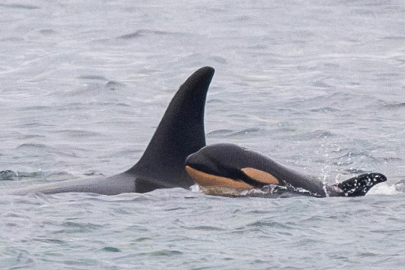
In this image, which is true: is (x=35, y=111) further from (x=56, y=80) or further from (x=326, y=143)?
(x=326, y=143)

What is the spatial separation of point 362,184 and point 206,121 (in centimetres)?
658

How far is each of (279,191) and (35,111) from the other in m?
8.18

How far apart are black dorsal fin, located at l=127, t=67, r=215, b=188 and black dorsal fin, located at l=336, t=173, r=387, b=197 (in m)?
1.87

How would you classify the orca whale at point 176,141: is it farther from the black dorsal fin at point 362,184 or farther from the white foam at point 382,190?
the white foam at point 382,190

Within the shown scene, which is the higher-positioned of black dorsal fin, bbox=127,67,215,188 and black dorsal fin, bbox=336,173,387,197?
black dorsal fin, bbox=127,67,215,188

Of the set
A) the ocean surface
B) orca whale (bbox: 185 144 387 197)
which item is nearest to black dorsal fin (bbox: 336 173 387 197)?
orca whale (bbox: 185 144 387 197)

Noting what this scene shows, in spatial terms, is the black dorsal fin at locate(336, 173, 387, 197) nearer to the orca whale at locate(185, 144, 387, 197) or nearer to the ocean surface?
the orca whale at locate(185, 144, 387, 197)

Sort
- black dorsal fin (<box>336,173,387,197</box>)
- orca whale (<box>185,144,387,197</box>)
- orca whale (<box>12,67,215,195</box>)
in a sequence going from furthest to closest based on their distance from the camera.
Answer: orca whale (<box>12,67,215,195</box>)
orca whale (<box>185,144,387,197</box>)
black dorsal fin (<box>336,173,387,197</box>)

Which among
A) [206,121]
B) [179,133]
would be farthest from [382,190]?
[206,121]

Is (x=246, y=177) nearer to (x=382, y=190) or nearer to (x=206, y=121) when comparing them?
(x=382, y=190)

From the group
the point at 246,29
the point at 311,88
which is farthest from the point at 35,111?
the point at 246,29

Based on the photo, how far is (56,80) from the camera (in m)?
23.4

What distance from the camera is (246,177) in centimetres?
1319

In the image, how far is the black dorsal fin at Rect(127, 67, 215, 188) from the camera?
1349cm
